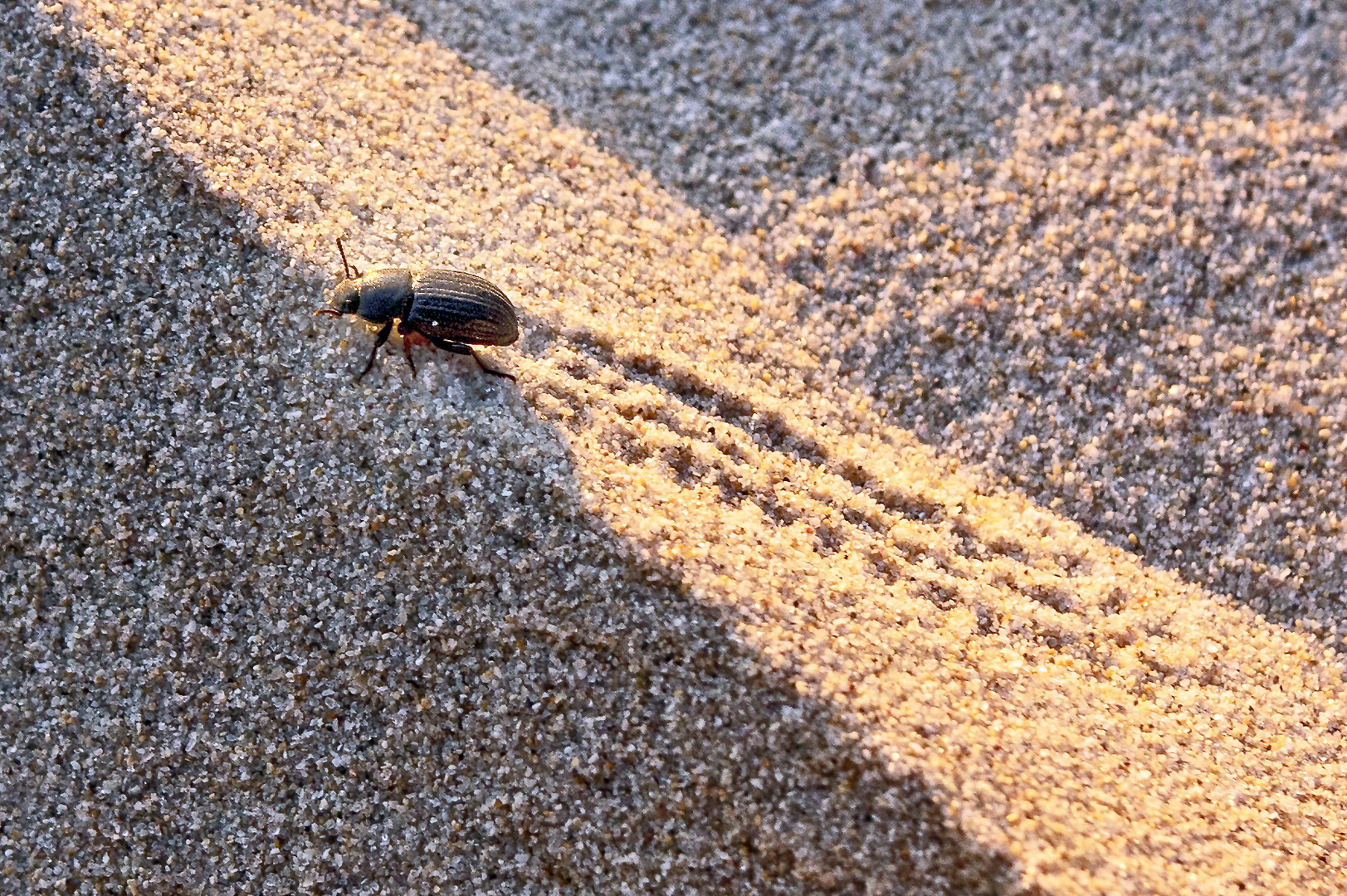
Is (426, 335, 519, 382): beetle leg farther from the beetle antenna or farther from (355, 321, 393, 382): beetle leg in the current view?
the beetle antenna

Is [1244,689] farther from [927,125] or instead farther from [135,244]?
[135,244]

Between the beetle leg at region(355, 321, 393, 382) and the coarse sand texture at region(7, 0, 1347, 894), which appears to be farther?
the beetle leg at region(355, 321, 393, 382)

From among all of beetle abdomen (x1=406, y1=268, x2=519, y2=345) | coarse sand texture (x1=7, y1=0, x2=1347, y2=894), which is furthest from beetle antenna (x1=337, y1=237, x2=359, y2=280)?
beetle abdomen (x1=406, y1=268, x2=519, y2=345)

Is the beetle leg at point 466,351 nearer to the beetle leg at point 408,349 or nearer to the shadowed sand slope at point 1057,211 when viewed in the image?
the beetle leg at point 408,349

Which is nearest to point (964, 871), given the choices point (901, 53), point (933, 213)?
point (933, 213)

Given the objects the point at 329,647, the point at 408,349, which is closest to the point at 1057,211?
the point at 408,349

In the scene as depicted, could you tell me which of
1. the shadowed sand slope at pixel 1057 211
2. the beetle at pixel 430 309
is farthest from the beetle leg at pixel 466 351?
the shadowed sand slope at pixel 1057 211

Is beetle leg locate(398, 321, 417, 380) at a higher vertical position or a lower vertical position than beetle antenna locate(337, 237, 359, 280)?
lower

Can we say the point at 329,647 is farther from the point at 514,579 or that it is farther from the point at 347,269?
the point at 347,269
